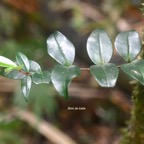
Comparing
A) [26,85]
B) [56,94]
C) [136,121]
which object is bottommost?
[56,94]

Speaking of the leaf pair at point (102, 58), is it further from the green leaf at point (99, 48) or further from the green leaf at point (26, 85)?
the green leaf at point (26, 85)

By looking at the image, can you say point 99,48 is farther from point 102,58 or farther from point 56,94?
point 56,94

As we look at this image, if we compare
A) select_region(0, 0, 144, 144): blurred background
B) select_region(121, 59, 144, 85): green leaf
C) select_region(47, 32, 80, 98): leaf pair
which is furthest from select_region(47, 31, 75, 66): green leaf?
select_region(0, 0, 144, 144): blurred background

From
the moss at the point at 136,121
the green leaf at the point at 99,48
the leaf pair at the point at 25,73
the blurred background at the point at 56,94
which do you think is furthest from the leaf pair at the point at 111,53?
the blurred background at the point at 56,94

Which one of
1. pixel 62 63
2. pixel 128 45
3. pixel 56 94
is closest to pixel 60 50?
pixel 62 63

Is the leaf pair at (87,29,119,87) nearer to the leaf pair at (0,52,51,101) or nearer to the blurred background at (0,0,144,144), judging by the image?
the leaf pair at (0,52,51,101)
